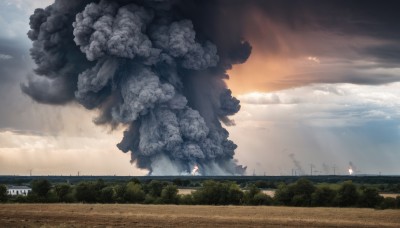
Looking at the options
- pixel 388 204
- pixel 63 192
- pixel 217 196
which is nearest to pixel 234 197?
pixel 217 196

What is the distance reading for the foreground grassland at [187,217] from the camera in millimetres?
45781

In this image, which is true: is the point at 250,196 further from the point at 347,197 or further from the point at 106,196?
the point at 106,196

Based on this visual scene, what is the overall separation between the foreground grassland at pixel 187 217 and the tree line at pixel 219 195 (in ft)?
26.6

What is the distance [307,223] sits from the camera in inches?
1818

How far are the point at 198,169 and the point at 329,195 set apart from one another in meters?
95.0

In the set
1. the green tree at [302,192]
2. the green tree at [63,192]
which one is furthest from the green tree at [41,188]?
the green tree at [302,192]

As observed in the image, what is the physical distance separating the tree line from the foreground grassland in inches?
319

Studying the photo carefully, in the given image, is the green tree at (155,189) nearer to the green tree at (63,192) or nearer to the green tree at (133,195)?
the green tree at (133,195)

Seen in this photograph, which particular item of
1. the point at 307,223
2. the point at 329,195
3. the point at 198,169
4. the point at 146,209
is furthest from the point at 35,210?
the point at 198,169

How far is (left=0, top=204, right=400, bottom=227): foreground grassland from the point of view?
45.8 metres

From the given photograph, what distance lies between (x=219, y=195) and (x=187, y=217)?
2038cm

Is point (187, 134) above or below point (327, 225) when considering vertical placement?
above

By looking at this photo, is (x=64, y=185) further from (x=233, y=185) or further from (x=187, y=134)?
(x=187, y=134)

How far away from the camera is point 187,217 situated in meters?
50.3
